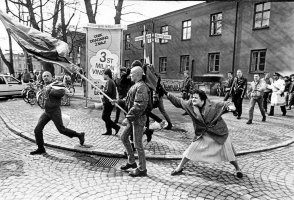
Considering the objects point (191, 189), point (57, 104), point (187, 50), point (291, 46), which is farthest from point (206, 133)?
point (187, 50)

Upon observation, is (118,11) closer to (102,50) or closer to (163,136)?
(102,50)

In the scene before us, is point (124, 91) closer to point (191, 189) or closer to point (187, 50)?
point (191, 189)

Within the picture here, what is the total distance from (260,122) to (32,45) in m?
7.94

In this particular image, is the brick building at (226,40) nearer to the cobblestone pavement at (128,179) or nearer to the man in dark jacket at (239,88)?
the man in dark jacket at (239,88)

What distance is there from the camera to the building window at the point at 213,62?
21977 millimetres

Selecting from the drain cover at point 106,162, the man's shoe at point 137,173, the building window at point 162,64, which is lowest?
the drain cover at point 106,162

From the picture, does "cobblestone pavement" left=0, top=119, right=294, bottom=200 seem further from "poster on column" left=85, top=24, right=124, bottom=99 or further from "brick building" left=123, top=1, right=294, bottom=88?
"brick building" left=123, top=1, right=294, bottom=88

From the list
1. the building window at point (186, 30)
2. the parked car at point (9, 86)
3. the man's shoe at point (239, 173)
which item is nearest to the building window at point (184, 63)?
the building window at point (186, 30)

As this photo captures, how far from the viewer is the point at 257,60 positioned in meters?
19.0

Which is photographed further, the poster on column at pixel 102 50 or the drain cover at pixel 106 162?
the poster on column at pixel 102 50

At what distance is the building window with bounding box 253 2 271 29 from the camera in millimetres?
18184

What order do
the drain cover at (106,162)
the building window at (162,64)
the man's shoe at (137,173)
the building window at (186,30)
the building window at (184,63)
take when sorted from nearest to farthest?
the man's shoe at (137,173) < the drain cover at (106,162) < the building window at (186,30) < the building window at (184,63) < the building window at (162,64)

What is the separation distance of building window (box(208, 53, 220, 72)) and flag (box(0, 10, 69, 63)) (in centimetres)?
1834

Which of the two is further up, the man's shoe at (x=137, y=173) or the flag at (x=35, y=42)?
the flag at (x=35, y=42)
